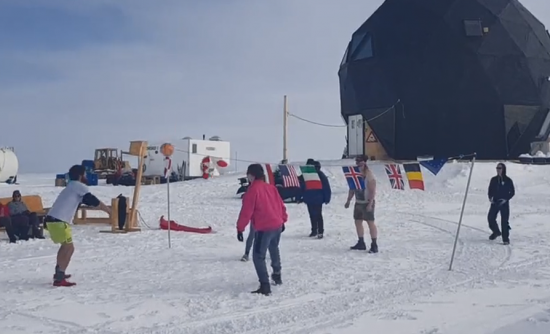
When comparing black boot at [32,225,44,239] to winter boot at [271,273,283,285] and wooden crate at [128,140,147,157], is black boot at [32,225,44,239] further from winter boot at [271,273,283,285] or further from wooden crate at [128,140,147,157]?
winter boot at [271,273,283,285]

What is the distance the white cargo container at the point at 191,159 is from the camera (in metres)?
35.3

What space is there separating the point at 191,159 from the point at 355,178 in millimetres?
25154

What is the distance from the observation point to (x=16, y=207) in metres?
12.5

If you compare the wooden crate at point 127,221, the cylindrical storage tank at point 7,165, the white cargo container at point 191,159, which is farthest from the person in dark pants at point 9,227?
the cylindrical storage tank at point 7,165

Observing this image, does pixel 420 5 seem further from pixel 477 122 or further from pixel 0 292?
pixel 0 292

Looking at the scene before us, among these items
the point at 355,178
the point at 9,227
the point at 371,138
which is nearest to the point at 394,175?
the point at 355,178

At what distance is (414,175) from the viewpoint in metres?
11.3

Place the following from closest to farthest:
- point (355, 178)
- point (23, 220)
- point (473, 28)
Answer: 1. point (355, 178)
2. point (23, 220)
3. point (473, 28)

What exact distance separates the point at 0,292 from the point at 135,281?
155 centimetres

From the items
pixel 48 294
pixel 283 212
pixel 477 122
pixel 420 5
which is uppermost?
pixel 420 5

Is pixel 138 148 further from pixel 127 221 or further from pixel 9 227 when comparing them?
pixel 9 227

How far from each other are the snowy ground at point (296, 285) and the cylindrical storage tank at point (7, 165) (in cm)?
2571

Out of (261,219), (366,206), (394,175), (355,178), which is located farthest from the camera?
(394,175)

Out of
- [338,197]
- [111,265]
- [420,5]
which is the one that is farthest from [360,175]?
[420,5]
